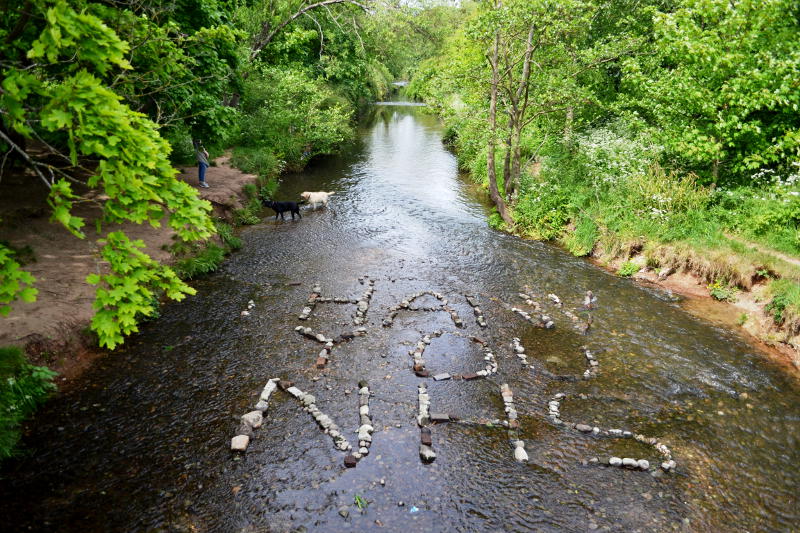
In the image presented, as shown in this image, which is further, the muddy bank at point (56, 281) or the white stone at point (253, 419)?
the muddy bank at point (56, 281)

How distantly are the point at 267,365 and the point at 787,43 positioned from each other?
58.4 feet

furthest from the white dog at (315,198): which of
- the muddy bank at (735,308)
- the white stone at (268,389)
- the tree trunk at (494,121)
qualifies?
the white stone at (268,389)

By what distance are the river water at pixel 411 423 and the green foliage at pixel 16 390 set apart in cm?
29

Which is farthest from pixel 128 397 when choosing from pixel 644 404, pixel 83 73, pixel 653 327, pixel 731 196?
pixel 731 196

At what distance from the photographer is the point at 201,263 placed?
14.2m

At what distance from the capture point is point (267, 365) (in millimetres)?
9969

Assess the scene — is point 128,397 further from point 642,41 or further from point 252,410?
point 642,41

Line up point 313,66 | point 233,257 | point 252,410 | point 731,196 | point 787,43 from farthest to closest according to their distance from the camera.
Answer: point 313,66 < point 233,257 < point 731,196 < point 787,43 < point 252,410

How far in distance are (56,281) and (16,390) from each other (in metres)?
3.80

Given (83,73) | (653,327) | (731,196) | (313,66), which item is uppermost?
(313,66)

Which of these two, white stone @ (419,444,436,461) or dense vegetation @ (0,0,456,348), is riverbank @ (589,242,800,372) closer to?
white stone @ (419,444,436,461)

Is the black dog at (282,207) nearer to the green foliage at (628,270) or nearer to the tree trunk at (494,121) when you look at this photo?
the tree trunk at (494,121)

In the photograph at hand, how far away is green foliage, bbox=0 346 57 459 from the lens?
7.29m

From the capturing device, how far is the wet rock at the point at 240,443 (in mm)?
7590
